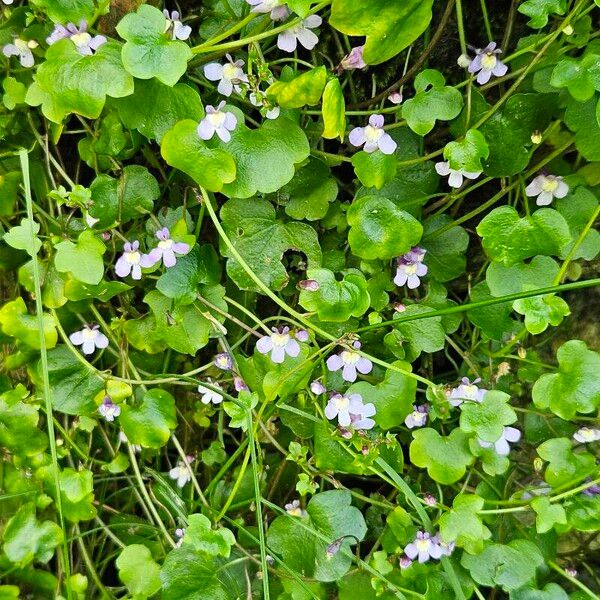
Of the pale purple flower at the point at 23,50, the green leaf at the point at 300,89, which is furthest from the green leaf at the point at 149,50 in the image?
the pale purple flower at the point at 23,50

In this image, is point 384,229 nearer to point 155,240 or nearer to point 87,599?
point 155,240

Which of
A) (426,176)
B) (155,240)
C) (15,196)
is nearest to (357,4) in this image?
(426,176)

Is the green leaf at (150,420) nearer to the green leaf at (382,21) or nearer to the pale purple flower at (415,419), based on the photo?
the pale purple flower at (415,419)

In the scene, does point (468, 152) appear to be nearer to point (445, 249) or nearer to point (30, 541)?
point (445, 249)

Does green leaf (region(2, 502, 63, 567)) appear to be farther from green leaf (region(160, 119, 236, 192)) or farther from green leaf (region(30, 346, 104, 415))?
green leaf (region(160, 119, 236, 192))

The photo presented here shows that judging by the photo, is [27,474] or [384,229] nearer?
[384,229]

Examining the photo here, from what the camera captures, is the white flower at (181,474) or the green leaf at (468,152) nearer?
the green leaf at (468,152)

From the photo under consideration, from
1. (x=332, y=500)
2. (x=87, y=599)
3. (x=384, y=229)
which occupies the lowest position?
(x=87, y=599)
